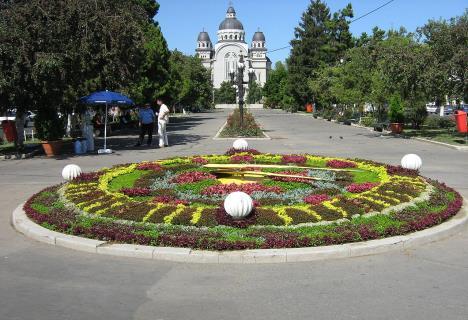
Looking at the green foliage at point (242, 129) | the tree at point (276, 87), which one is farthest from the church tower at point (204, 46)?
the green foliage at point (242, 129)

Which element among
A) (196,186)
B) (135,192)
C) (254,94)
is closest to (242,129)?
(196,186)

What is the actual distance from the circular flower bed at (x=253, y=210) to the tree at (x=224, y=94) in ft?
409

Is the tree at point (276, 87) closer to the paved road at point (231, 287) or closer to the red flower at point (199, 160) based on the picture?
the red flower at point (199, 160)

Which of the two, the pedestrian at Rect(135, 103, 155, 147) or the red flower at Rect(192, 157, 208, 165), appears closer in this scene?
the red flower at Rect(192, 157, 208, 165)

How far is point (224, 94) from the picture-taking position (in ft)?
459

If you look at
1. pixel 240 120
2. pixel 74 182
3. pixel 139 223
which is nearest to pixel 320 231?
pixel 139 223

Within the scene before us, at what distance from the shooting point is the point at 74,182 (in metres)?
10.8

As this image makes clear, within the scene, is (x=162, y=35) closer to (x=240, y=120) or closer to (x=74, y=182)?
(x=240, y=120)

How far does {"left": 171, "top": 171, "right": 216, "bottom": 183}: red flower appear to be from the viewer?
11.3 metres

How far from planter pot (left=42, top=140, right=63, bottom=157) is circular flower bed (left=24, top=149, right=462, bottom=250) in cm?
767

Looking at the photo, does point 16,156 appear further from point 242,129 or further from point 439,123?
point 439,123

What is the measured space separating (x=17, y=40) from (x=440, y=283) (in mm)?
15803

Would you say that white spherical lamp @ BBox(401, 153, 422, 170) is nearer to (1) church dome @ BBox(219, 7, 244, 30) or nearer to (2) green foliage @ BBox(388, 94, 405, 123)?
(2) green foliage @ BBox(388, 94, 405, 123)

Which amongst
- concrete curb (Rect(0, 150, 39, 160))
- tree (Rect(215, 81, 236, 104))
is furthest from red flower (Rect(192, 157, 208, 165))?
tree (Rect(215, 81, 236, 104))
